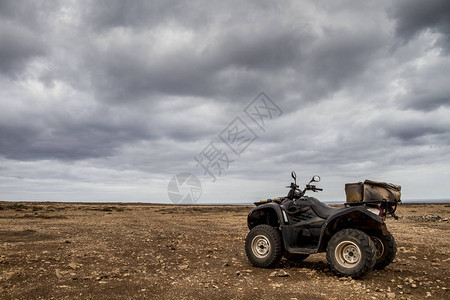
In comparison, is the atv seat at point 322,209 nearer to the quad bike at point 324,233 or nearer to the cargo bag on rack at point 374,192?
the quad bike at point 324,233

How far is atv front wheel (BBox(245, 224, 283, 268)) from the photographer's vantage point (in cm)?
773

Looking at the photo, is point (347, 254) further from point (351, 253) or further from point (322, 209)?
point (322, 209)

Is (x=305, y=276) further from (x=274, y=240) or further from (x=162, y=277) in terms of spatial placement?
(x=162, y=277)

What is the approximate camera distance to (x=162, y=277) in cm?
678

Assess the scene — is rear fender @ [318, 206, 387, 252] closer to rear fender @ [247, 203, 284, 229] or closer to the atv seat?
the atv seat

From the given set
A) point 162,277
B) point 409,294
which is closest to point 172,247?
point 162,277

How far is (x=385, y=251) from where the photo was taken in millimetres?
7406

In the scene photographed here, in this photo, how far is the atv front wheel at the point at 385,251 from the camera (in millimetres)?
7371

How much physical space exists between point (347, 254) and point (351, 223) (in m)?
0.92

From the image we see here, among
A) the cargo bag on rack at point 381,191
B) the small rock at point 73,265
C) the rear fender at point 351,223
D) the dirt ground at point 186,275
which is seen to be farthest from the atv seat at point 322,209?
the small rock at point 73,265

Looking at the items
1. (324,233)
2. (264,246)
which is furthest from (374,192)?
(264,246)

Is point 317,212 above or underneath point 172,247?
above

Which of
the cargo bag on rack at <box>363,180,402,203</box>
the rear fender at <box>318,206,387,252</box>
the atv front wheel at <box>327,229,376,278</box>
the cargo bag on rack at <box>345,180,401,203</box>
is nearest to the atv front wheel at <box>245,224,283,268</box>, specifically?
the rear fender at <box>318,206,387,252</box>

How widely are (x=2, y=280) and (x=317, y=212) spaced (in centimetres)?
674
